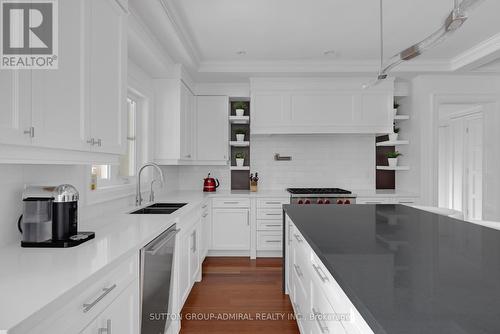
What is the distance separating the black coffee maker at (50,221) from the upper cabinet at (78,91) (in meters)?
0.22

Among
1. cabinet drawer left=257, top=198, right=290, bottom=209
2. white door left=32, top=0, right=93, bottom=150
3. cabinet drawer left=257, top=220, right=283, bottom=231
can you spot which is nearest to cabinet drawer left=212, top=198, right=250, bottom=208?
cabinet drawer left=257, top=198, right=290, bottom=209

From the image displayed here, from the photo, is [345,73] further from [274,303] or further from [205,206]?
[274,303]

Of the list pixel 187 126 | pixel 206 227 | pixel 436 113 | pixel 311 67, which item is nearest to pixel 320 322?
pixel 206 227

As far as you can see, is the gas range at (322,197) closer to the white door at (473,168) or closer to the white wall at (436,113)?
the white wall at (436,113)

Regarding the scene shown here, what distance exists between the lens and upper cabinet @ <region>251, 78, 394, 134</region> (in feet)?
14.2

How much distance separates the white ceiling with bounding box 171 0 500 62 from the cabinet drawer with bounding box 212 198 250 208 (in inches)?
70.7

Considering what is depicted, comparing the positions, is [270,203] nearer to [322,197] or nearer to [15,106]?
[322,197]

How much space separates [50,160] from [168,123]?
2450 mm

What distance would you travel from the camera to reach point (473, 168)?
5652mm

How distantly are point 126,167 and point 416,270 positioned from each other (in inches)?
113

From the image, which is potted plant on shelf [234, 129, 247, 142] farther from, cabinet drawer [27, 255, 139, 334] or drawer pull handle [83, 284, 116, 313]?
drawer pull handle [83, 284, 116, 313]

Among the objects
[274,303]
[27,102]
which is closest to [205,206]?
[274,303]

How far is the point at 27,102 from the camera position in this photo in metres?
1.22

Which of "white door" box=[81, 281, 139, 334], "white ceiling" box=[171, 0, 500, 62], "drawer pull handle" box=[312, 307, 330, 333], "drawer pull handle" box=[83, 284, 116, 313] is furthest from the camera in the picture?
"white ceiling" box=[171, 0, 500, 62]
